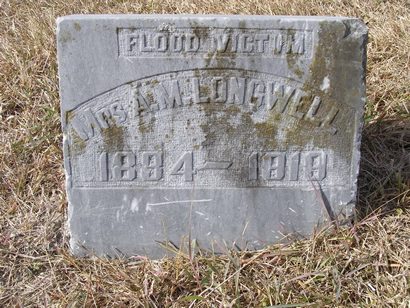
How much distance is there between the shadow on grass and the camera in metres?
2.43

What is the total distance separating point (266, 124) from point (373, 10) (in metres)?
2.50

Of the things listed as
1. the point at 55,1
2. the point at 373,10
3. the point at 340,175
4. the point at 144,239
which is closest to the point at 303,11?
the point at 373,10

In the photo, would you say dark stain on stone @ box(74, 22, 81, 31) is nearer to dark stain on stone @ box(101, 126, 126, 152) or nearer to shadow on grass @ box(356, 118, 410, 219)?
dark stain on stone @ box(101, 126, 126, 152)

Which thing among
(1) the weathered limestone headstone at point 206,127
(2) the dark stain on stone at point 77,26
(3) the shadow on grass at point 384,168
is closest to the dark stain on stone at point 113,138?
(1) the weathered limestone headstone at point 206,127

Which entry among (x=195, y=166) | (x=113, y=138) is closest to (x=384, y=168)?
(x=195, y=166)

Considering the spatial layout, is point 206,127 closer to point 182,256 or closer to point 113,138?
point 113,138

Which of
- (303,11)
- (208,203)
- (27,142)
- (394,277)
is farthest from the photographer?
(303,11)

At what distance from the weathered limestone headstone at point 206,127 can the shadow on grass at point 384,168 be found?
0.87 ft

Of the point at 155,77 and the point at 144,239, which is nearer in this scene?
the point at 155,77

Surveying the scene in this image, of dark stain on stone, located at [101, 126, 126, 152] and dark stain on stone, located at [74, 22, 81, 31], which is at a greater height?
dark stain on stone, located at [74, 22, 81, 31]

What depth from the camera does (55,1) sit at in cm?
419

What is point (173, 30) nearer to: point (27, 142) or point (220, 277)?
point (220, 277)

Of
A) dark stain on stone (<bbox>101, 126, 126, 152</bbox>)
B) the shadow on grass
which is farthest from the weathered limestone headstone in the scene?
the shadow on grass

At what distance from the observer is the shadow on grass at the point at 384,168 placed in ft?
7.98
